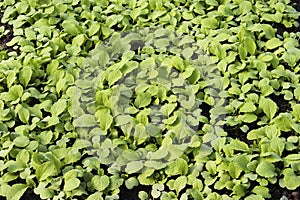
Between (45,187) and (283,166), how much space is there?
2.92 ft

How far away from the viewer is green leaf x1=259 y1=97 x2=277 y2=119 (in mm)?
2270

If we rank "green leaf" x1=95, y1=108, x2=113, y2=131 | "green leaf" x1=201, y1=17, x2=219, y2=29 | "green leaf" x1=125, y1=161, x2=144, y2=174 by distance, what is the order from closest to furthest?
1. "green leaf" x1=125, y1=161, x2=144, y2=174
2. "green leaf" x1=95, y1=108, x2=113, y2=131
3. "green leaf" x1=201, y1=17, x2=219, y2=29

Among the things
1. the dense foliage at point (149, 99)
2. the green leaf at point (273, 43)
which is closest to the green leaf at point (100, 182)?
the dense foliage at point (149, 99)

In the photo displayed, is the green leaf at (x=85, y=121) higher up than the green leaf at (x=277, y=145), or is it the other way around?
the green leaf at (x=85, y=121)

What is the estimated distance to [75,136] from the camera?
221cm

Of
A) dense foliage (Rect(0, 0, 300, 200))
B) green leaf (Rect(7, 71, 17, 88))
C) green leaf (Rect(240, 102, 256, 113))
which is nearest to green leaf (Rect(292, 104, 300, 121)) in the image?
dense foliage (Rect(0, 0, 300, 200))

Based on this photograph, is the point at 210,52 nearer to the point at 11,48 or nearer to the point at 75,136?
the point at 75,136

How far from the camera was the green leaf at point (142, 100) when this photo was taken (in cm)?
231

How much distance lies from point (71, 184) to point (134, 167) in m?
0.24

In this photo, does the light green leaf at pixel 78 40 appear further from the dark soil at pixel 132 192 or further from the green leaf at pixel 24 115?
the dark soil at pixel 132 192

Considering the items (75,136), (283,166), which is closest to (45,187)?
(75,136)

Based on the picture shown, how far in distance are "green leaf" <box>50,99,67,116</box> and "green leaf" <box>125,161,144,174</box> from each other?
1.34 ft

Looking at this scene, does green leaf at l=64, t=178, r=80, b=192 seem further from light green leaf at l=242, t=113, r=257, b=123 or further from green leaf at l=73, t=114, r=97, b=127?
light green leaf at l=242, t=113, r=257, b=123

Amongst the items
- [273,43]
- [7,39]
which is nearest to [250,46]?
[273,43]
